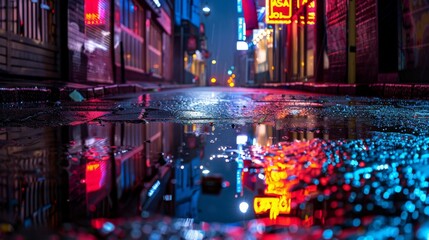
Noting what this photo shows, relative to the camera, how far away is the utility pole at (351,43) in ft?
45.7

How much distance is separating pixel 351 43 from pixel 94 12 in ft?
24.0

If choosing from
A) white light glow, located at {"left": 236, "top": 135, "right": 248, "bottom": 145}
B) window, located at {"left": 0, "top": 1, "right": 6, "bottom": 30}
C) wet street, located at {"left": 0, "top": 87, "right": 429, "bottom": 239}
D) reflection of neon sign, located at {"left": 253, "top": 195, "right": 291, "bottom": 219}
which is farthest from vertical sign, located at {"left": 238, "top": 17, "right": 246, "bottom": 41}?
reflection of neon sign, located at {"left": 253, "top": 195, "right": 291, "bottom": 219}

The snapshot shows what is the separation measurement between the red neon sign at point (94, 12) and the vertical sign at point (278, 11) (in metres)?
8.33

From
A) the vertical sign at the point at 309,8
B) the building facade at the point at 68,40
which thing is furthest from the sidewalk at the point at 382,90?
the building facade at the point at 68,40

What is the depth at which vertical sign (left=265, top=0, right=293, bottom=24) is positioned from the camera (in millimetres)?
21828

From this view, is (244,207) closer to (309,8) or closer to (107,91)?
(107,91)

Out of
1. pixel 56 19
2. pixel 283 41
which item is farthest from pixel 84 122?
pixel 283 41

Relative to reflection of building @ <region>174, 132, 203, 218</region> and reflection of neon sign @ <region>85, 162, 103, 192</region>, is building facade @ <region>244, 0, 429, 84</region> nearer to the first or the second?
reflection of building @ <region>174, 132, 203, 218</region>

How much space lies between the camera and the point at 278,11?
21.9m

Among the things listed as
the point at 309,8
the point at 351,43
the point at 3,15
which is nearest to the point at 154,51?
the point at 309,8

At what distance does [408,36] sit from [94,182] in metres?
10.2

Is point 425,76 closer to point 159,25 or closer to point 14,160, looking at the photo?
point 14,160

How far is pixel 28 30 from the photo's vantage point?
10500 millimetres

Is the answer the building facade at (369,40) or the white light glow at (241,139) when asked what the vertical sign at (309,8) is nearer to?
the building facade at (369,40)
